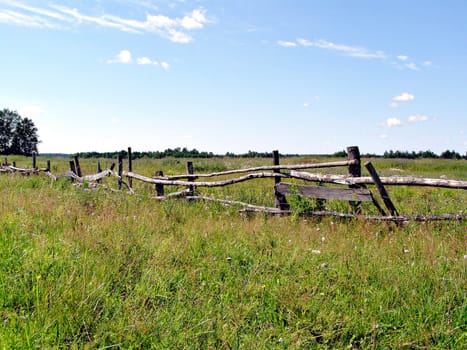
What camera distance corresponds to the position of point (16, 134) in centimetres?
7094

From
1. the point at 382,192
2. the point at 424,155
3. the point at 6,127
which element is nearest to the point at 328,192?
the point at 382,192

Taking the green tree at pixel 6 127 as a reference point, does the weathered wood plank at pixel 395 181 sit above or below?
below

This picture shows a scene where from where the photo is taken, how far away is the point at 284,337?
2635mm

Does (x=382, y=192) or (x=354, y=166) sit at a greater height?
(x=354, y=166)

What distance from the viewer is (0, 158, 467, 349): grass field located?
2.55 meters

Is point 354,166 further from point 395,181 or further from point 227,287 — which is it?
point 227,287

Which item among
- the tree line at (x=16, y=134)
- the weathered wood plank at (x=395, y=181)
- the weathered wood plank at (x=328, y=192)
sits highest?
the tree line at (x=16, y=134)

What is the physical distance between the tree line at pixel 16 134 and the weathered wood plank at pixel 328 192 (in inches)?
2949

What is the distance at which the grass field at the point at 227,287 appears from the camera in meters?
2.55

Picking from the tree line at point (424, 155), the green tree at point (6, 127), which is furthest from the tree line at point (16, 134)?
the tree line at point (424, 155)

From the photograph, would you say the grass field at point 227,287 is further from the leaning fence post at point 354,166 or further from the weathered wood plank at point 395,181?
the leaning fence post at point 354,166

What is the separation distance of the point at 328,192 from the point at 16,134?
256 feet

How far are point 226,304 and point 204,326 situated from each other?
371 millimetres

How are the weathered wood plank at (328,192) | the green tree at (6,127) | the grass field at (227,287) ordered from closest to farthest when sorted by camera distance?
the grass field at (227,287) → the weathered wood plank at (328,192) → the green tree at (6,127)
